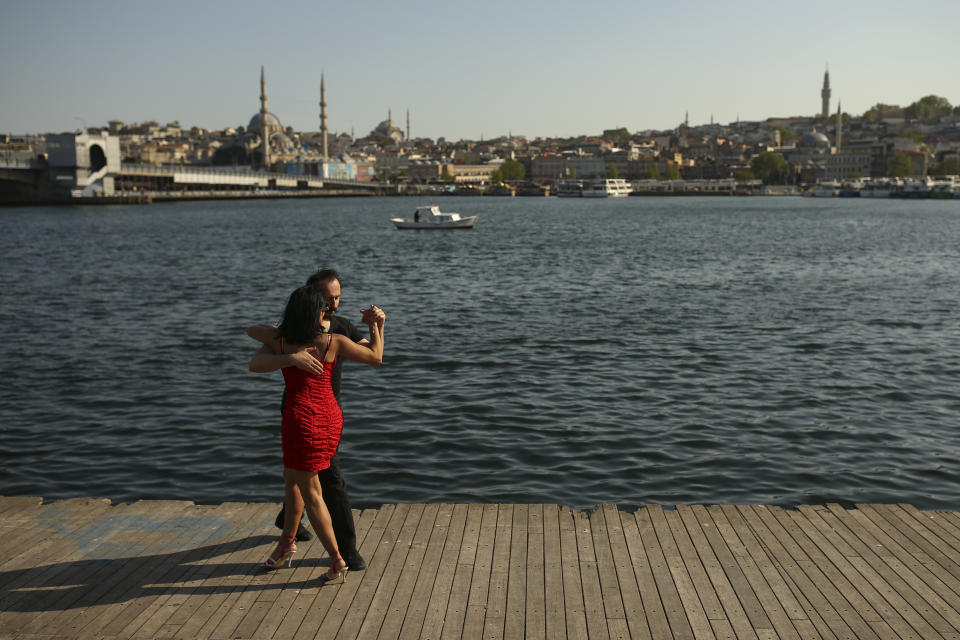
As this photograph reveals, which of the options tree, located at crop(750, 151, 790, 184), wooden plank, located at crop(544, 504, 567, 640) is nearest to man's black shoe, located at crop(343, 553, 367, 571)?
wooden plank, located at crop(544, 504, 567, 640)

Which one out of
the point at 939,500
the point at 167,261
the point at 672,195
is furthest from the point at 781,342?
the point at 672,195

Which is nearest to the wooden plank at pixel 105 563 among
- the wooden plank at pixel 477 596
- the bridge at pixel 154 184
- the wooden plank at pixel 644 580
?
the wooden plank at pixel 477 596

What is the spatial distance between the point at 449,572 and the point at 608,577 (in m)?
0.85

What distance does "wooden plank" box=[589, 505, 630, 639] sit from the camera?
4.30 metres

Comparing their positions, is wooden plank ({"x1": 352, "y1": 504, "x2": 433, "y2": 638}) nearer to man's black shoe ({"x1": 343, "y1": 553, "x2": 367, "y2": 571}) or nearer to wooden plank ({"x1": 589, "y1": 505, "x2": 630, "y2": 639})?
man's black shoe ({"x1": 343, "y1": 553, "x2": 367, "y2": 571})

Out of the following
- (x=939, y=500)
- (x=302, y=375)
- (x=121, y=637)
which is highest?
(x=302, y=375)

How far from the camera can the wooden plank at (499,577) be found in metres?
4.32

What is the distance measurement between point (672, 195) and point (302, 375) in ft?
565

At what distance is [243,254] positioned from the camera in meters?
38.6

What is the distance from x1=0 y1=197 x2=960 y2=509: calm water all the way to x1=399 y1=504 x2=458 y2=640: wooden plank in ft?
7.84

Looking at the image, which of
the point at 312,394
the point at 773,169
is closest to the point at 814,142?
the point at 773,169

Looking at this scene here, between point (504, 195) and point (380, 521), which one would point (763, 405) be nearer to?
point (380, 521)

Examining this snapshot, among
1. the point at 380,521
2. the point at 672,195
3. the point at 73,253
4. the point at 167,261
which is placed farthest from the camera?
the point at 672,195

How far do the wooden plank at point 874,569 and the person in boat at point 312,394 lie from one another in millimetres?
2828
